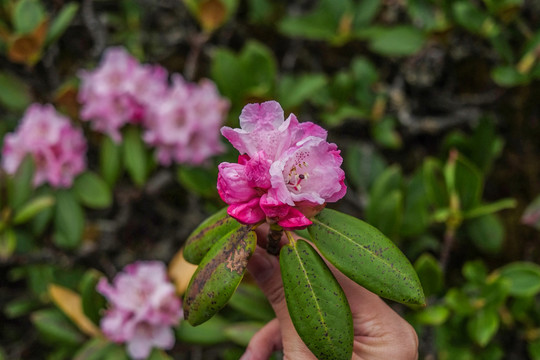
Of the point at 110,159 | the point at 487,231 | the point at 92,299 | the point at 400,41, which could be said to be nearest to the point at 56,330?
the point at 92,299

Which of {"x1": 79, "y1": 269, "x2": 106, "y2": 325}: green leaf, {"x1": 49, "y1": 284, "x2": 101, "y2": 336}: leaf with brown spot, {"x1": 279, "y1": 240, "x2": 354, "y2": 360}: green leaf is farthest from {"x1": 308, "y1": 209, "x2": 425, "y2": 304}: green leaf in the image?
{"x1": 49, "y1": 284, "x2": 101, "y2": 336}: leaf with brown spot

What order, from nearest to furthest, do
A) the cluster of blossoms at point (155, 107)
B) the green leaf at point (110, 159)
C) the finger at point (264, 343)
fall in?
→ 1. the finger at point (264, 343)
2. the cluster of blossoms at point (155, 107)
3. the green leaf at point (110, 159)

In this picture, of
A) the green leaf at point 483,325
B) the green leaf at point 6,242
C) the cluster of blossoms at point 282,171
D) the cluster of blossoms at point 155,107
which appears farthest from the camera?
the cluster of blossoms at point 155,107

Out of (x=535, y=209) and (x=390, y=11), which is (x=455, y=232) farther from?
Result: (x=390, y=11)

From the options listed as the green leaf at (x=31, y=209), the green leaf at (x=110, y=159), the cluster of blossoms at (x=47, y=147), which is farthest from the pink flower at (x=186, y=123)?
the green leaf at (x=31, y=209)

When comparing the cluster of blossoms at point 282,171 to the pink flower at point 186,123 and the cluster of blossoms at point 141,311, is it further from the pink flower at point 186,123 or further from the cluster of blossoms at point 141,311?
the pink flower at point 186,123

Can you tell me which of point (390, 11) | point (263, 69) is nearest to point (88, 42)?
point (263, 69)

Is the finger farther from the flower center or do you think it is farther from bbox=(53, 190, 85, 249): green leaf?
bbox=(53, 190, 85, 249): green leaf
